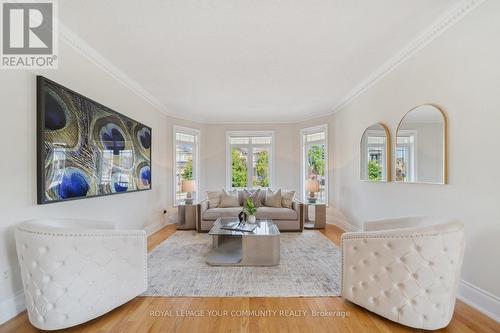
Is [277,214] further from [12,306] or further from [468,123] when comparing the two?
[12,306]

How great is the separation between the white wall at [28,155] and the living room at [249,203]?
0.6 inches

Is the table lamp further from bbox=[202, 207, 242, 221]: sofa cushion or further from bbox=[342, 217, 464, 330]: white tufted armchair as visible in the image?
bbox=[342, 217, 464, 330]: white tufted armchair

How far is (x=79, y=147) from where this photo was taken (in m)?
2.54

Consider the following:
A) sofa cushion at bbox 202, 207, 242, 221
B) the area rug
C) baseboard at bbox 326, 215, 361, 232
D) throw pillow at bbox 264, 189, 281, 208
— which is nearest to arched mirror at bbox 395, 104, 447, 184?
the area rug

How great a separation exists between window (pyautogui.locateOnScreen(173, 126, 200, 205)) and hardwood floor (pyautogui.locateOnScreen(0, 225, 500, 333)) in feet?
11.7

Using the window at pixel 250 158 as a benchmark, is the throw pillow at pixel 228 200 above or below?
below

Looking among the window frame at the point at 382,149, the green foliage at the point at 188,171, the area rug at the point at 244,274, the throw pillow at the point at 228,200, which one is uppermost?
the window frame at the point at 382,149

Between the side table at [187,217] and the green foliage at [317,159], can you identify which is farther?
the green foliage at [317,159]

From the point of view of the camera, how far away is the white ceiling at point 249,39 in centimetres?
206

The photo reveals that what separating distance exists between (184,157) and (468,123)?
17.2 feet

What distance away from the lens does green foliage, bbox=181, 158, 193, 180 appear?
578cm

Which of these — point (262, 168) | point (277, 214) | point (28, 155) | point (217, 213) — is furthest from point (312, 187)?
point (28, 155)

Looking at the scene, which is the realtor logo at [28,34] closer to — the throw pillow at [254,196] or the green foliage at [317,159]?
the throw pillow at [254,196]

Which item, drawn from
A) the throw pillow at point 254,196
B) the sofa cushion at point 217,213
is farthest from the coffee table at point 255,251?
the throw pillow at point 254,196
